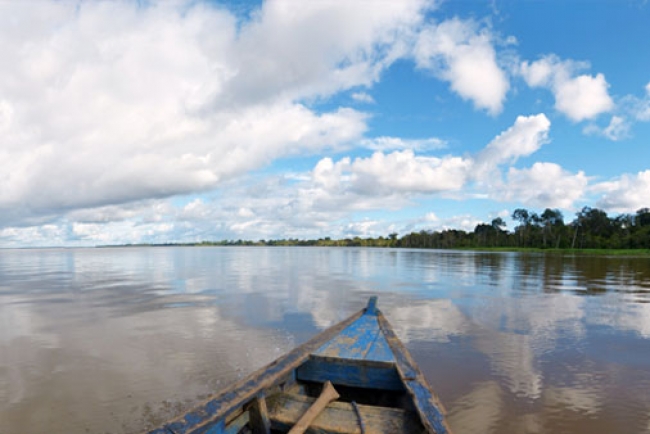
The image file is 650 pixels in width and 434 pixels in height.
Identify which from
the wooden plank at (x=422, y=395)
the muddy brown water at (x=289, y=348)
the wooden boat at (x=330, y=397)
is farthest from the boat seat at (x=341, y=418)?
the muddy brown water at (x=289, y=348)

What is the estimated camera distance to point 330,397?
4.44 metres

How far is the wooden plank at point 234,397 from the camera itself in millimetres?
3289

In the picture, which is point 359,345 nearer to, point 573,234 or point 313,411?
point 313,411

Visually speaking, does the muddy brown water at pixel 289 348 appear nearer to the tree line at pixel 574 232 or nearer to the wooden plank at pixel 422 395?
the wooden plank at pixel 422 395

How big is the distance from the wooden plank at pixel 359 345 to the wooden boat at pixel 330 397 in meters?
0.01

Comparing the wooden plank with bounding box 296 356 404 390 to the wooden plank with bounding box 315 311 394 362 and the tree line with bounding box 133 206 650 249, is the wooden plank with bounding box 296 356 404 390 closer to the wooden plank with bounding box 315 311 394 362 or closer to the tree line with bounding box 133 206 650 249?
the wooden plank with bounding box 315 311 394 362

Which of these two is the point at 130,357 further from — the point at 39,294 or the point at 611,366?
the point at 39,294

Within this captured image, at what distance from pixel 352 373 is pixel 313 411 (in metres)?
1.44

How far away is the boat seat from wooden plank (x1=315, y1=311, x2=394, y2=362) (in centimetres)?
113

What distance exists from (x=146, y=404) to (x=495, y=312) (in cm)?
1226

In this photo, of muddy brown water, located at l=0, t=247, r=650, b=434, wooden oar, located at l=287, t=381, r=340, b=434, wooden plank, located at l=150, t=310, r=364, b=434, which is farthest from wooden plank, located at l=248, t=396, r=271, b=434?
muddy brown water, located at l=0, t=247, r=650, b=434

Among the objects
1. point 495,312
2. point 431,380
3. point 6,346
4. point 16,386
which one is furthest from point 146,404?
point 495,312

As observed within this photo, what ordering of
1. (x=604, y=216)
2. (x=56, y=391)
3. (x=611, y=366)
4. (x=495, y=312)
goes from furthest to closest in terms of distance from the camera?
1. (x=604, y=216)
2. (x=495, y=312)
3. (x=611, y=366)
4. (x=56, y=391)

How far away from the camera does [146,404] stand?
6316 mm
